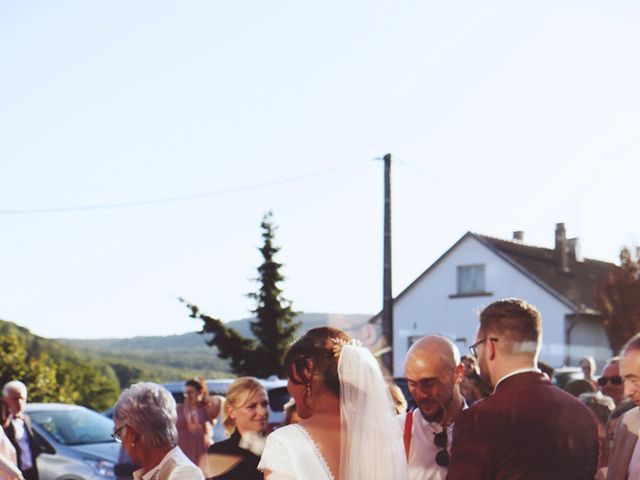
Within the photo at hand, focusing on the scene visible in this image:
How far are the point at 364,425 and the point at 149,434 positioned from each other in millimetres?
1462

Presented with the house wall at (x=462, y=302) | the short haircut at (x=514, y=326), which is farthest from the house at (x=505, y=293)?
the short haircut at (x=514, y=326)

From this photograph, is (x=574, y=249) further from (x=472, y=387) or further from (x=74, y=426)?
(x=472, y=387)

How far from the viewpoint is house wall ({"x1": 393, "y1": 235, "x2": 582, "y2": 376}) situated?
4066cm

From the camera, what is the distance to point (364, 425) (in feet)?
12.7

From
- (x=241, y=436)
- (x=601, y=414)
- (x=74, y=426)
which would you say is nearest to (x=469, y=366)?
(x=601, y=414)

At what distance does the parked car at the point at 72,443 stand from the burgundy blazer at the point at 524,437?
34.5ft

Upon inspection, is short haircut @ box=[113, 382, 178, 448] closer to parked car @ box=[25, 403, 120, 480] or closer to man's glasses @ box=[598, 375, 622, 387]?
man's glasses @ box=[598, 375, 622, 387]

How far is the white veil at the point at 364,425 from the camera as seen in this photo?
3.80 m

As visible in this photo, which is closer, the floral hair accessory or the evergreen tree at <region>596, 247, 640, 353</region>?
the floral hair accessory

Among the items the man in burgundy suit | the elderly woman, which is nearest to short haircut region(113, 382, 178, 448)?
the elderly woman

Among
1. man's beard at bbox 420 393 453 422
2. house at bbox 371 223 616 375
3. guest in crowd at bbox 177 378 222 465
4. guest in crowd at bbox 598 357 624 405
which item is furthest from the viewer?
house at bbox 371 223 616 375

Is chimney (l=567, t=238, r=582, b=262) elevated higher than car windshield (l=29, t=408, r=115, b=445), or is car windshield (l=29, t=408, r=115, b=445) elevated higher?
chimney (l=567, t=238, r=582, b=262)

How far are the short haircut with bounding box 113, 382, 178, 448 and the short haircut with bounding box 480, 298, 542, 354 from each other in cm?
165

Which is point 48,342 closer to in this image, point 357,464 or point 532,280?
point 532,280
